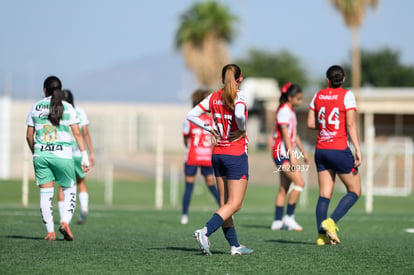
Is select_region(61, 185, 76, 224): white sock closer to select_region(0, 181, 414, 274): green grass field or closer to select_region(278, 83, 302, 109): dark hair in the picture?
select_region(0, 181, 414, 274): green grass field

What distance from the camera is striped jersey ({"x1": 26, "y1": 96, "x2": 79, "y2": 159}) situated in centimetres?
958

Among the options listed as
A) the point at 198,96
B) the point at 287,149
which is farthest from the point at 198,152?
the point at 287,149

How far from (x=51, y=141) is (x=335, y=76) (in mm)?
3549

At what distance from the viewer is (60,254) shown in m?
8.18

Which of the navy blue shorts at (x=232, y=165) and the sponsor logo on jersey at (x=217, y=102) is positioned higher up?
the sponsor logo on jersey at (x=217, y=102)

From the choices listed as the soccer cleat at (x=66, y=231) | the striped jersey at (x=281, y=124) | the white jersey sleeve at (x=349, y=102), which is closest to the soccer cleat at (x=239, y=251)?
the soccer cleat at (x=66, y=231)

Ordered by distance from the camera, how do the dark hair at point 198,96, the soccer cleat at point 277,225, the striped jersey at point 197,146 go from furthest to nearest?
the striped jersey at point 197,146 → the dark hair at point 198,96 → the soccer cleat at point 277,225

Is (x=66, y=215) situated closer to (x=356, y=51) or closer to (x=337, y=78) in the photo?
(x=337, y=78)

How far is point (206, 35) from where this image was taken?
57.5 m

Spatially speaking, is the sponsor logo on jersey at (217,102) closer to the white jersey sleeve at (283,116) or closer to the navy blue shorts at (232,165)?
the navy blue shorts at (232,165)

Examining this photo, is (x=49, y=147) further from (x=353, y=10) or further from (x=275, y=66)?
(x=275, y=66)

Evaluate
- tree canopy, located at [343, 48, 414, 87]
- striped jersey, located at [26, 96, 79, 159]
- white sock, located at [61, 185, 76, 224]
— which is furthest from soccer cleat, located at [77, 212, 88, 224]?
tree canopy, located at [343, 48, 414, 87]

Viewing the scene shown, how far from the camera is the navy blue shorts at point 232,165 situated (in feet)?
26.9

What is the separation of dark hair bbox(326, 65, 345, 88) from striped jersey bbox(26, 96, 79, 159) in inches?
127
